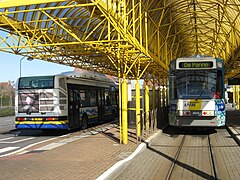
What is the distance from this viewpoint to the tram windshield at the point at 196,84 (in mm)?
16969

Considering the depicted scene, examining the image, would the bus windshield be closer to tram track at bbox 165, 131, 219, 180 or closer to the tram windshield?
the tram windshield

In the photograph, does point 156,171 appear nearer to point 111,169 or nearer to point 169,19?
point 111,169

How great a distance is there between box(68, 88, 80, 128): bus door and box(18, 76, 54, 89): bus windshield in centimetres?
127

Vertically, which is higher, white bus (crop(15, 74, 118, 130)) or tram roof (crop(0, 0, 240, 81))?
tram roof (crop(0, 0, 240, 81))

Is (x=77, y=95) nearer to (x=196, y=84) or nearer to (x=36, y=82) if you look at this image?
(x=36, y=82)

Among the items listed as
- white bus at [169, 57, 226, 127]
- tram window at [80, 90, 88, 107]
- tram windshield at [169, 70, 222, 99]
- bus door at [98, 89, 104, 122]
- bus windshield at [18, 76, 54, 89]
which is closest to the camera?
white bus at [169, 57, 226, 127]

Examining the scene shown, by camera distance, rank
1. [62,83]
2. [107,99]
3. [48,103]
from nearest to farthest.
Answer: [48,103], [62,83], [107,99]

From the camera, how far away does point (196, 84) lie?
17219 mm

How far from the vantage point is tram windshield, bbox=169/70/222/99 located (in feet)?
55.7

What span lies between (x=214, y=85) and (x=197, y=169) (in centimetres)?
812

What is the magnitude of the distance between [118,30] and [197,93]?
7244mm

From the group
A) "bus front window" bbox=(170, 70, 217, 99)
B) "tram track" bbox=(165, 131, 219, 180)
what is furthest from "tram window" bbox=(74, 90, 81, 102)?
"tram track" bbox=(165, 131, 219, 180)

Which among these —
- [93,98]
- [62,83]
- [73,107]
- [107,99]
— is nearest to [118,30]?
[62,83]

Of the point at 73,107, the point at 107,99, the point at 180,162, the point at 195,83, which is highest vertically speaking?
the point at 195,83
